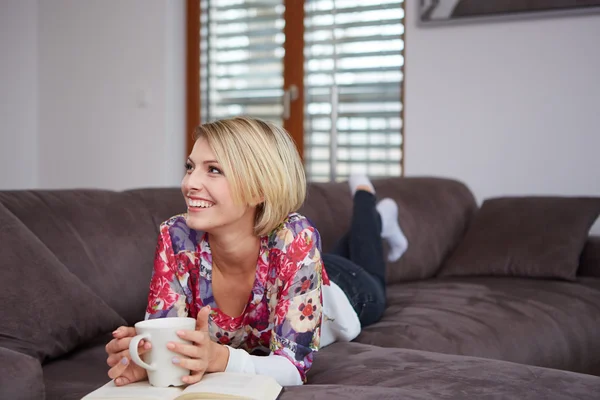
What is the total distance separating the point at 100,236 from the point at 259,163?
29.4 inches

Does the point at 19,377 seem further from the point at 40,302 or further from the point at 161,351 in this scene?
the point at 40,302

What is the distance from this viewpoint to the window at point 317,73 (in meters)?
4.12

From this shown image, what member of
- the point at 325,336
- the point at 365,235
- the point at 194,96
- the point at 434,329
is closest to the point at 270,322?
the point at 325,336

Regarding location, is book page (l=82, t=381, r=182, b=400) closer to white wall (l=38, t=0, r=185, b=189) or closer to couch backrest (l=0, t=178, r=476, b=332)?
couch backrest (l=0, t=178, r=476, b=332)

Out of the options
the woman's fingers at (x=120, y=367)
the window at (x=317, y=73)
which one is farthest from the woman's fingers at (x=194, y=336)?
the window at (x=317, y=73)

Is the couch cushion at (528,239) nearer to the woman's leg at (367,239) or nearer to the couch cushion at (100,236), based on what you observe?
the woman's leg at (367,239)

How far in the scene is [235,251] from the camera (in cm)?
140

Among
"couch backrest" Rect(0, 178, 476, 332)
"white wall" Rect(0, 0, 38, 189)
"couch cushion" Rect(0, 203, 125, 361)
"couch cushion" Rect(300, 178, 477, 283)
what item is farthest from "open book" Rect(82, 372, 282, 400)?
"white wall" Rect(0, 0, 38, 189)

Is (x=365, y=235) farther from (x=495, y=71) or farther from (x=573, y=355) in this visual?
(x=495, y=71)

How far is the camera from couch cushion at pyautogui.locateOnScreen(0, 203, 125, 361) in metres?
1.42

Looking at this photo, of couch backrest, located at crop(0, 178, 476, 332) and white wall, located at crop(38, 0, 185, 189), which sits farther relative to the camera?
white wall, located at crop(38, 0, 185, 189)

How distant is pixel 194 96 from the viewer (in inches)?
190

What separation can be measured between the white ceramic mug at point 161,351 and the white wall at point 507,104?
2.88 meters

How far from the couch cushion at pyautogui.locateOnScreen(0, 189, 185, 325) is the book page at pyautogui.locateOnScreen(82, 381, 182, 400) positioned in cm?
75
